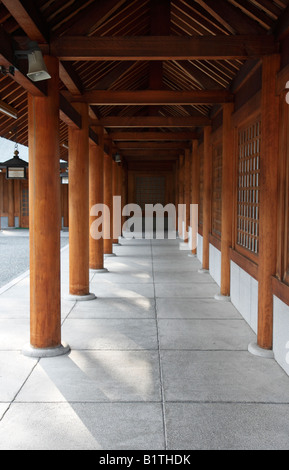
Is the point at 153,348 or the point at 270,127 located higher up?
the point at 270,127

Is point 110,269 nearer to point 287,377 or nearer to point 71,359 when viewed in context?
point 71,359

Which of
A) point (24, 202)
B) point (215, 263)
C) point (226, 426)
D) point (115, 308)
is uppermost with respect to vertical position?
point (24, 202)

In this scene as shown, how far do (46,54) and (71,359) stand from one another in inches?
134

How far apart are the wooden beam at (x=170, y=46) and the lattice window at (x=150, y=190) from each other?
21.1 m

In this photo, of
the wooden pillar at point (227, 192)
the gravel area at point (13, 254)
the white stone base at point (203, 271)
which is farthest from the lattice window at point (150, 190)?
A: the wooden pillar at point (227, 192)

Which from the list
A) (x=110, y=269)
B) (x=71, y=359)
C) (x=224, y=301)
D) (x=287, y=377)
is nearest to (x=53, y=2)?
(x=71, y=359)

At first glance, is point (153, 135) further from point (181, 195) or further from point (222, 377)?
point (222, 377)

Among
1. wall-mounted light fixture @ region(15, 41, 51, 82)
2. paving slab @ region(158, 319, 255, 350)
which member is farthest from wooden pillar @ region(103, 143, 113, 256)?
wall-mounted light fixture @ region(15, 41, 51, 82)

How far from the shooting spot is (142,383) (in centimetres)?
479

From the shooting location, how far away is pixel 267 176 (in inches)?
217

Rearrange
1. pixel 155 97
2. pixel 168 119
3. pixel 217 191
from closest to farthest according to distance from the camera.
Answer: pixel 155 97 → pixel 168 119 → pixel 217 191

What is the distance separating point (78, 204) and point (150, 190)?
60.5 ft

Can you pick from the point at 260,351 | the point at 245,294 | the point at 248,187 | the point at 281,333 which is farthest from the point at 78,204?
the point at 281,333

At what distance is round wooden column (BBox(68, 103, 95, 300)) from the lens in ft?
27.5
